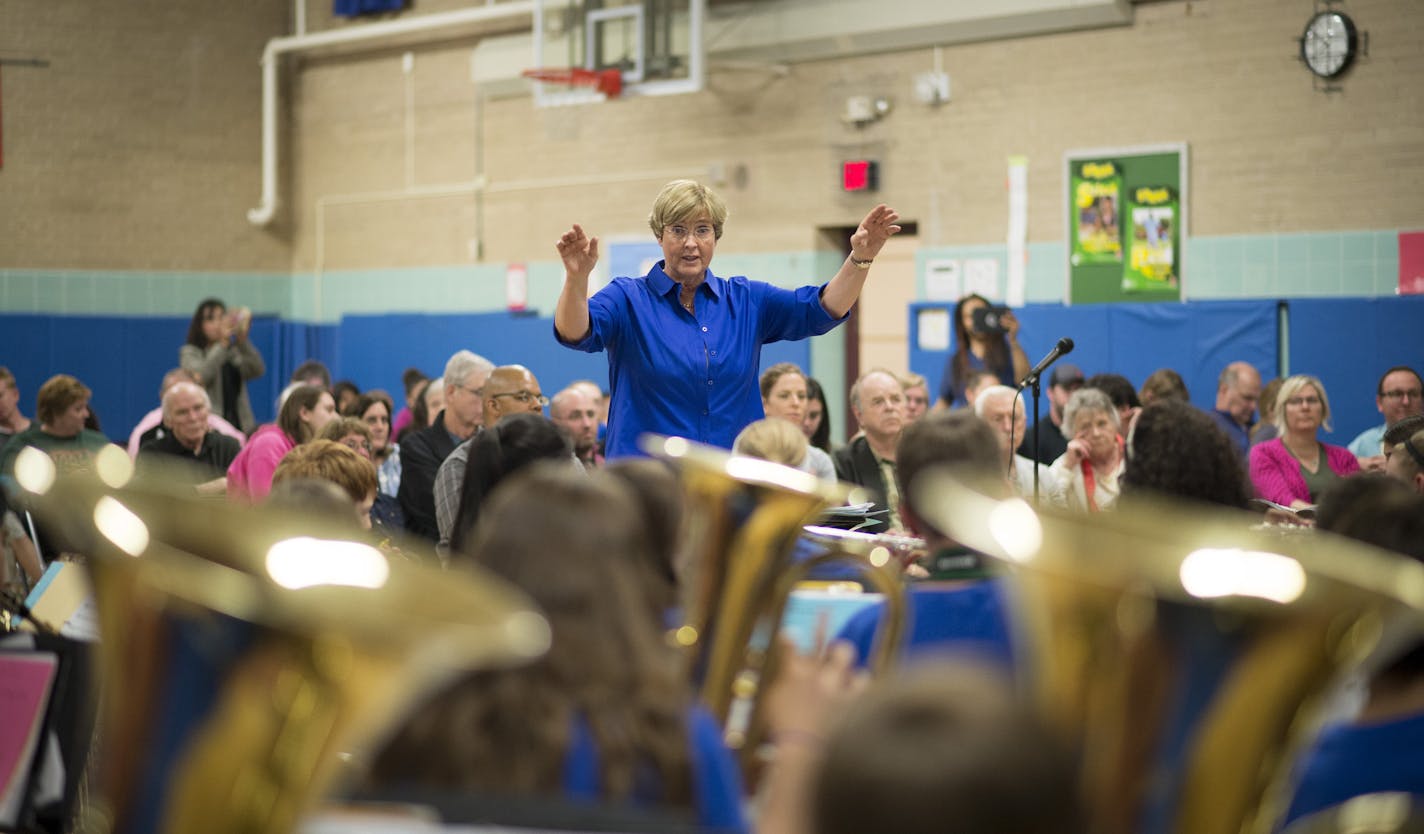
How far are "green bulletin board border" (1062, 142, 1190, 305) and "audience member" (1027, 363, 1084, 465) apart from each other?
1759mm

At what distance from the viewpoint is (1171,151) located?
32.3ft

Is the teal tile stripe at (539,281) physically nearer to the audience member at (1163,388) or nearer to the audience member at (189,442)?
the audience member at (1163,388)

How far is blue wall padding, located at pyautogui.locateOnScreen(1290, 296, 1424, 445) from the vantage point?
9.07m

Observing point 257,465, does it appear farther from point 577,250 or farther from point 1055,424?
point 1055,424

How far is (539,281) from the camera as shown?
12.9m

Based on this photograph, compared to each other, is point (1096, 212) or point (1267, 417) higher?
point (1096, 212)

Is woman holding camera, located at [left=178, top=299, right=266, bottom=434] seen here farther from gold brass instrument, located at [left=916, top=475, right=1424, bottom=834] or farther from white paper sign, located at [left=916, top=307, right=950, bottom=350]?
gold brass instrument, located at [left=916, top=475, right=1424, bottom=834]

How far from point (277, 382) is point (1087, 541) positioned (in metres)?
13.9

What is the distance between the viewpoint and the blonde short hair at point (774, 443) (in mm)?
3557

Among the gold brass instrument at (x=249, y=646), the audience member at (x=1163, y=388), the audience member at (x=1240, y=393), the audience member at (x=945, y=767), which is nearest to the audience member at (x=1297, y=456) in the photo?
the audience member at (x=1163, y=388)

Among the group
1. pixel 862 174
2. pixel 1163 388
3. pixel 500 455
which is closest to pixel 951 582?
pixel 500 455

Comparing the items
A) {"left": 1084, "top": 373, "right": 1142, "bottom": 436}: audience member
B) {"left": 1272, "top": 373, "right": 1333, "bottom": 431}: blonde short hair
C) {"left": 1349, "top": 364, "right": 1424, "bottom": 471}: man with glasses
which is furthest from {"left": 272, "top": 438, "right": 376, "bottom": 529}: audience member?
{"left": 1349, "top": 364, "right": 1424, "bottom": 471}: man with glasses

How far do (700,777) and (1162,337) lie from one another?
344 inches

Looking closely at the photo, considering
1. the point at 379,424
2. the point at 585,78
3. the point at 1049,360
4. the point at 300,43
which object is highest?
the point at 300,43
